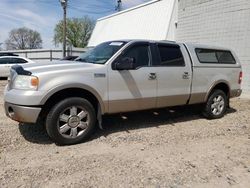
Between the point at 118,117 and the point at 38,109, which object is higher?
the point at 38,109

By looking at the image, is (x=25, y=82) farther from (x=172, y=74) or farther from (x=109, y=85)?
(x=172, y=74)

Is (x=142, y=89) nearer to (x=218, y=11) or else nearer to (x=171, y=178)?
(x=171, y=178)

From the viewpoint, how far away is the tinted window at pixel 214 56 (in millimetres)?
6703

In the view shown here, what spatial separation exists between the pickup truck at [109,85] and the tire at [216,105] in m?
0.03

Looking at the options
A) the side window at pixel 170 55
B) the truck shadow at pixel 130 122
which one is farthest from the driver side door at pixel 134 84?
the truck shadow at pixel 130 122

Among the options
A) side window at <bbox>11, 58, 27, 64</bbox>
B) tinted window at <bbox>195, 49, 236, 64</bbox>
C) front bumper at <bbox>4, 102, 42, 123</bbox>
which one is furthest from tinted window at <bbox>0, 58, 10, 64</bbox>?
tinted window at <bbox>195, 49, 236, 64</bbox>

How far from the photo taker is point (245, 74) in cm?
1127

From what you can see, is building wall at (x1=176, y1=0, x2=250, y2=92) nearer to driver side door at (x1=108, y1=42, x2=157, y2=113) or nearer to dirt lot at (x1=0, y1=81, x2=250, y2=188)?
dirt lot at (x1=0, y1=81, x2=250, y2=188)

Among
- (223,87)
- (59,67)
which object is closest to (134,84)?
(59,67)

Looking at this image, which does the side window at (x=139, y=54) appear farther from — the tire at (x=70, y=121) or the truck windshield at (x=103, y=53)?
the tire at (x=70, y=121)

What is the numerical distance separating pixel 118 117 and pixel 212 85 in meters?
2.47

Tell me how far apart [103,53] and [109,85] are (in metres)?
0.85

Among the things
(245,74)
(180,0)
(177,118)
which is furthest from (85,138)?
A: (180,0)

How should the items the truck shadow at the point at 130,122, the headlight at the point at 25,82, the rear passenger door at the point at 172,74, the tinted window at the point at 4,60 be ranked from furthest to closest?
1. the tinted window at the point at 4,60
2. the rear passenger door at the point at 172,74
3. the truck shadow at the point at 130,122
4. the headlight at the point at 25,82
